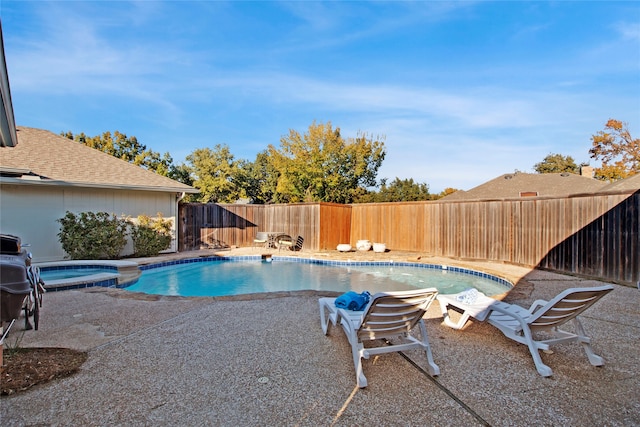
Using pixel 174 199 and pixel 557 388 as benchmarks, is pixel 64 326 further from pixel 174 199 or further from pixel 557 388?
pixel 174 199

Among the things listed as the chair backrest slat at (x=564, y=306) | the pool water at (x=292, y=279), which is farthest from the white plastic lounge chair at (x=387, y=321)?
the pool water at (x=292, y=279)

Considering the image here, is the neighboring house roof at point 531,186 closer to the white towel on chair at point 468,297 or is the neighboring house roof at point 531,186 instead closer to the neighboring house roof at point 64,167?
the neighboring house roof at point 64,167

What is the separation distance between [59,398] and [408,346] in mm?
2778

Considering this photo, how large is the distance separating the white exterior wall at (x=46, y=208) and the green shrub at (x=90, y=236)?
355mm

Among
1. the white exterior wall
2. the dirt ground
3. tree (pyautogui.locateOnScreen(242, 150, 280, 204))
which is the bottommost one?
the dirt ground

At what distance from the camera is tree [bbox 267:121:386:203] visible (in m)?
25.0

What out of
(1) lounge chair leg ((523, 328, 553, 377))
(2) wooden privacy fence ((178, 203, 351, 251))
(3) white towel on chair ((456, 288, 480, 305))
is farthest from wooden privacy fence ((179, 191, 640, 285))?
(1) lounge chair leg ((523, 328, 553, 377))

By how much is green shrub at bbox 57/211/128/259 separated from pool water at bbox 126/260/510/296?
163 centimetres

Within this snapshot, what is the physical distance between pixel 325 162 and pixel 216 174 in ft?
35.4

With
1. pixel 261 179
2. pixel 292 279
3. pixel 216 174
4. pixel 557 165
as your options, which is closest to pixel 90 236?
pixel 292 279

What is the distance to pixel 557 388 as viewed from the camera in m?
2.63

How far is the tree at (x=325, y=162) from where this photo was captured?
25.0 metres

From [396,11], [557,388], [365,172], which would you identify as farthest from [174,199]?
[365,172]

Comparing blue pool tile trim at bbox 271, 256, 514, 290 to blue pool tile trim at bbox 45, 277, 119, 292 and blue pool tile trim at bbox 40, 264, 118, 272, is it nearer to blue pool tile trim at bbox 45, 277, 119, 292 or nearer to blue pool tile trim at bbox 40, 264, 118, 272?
blue pool tile trim at bbox 40, 264, 118, 272
